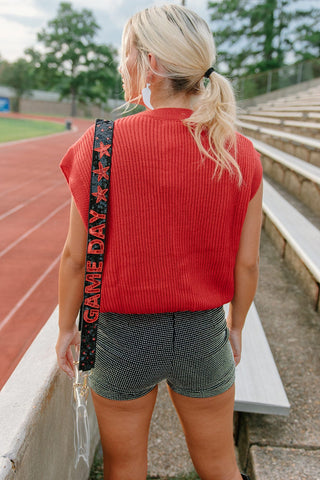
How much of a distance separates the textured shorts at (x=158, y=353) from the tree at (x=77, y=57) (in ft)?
175

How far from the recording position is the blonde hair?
1.08m

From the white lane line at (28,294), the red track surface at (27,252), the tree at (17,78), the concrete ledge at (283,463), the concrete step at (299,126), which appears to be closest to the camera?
the concrete ledge at (283,463)

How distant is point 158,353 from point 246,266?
14.7 inches

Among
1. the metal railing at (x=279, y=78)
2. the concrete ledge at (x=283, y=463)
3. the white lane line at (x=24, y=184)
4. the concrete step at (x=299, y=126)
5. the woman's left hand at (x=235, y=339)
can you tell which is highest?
the metal railing at (x=279, y=78)

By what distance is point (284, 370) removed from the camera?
2.53m

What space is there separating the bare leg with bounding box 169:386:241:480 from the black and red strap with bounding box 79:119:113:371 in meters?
0.34

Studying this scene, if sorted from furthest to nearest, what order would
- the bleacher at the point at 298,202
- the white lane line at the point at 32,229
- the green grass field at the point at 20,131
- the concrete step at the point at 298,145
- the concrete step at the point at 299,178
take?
the green grass field at the point at 20,131 < the concrete step at the point at 298,145 < the concrete step at the point at 299,178 < the white lane line at the point at 32,229 < the bleacher at the point at 298,202

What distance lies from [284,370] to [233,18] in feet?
107

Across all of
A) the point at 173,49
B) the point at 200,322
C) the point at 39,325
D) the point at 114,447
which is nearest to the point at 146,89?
the point at 173,49

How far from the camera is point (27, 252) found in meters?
4.52

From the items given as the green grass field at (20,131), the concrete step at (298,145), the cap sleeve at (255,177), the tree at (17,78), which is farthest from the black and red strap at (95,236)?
the tree at (17,78)

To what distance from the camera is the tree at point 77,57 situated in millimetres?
51656

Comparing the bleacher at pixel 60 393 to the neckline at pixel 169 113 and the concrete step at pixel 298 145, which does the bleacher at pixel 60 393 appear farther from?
the concrete step at pixel 298 145

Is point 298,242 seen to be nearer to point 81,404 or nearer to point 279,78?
point 81,404
